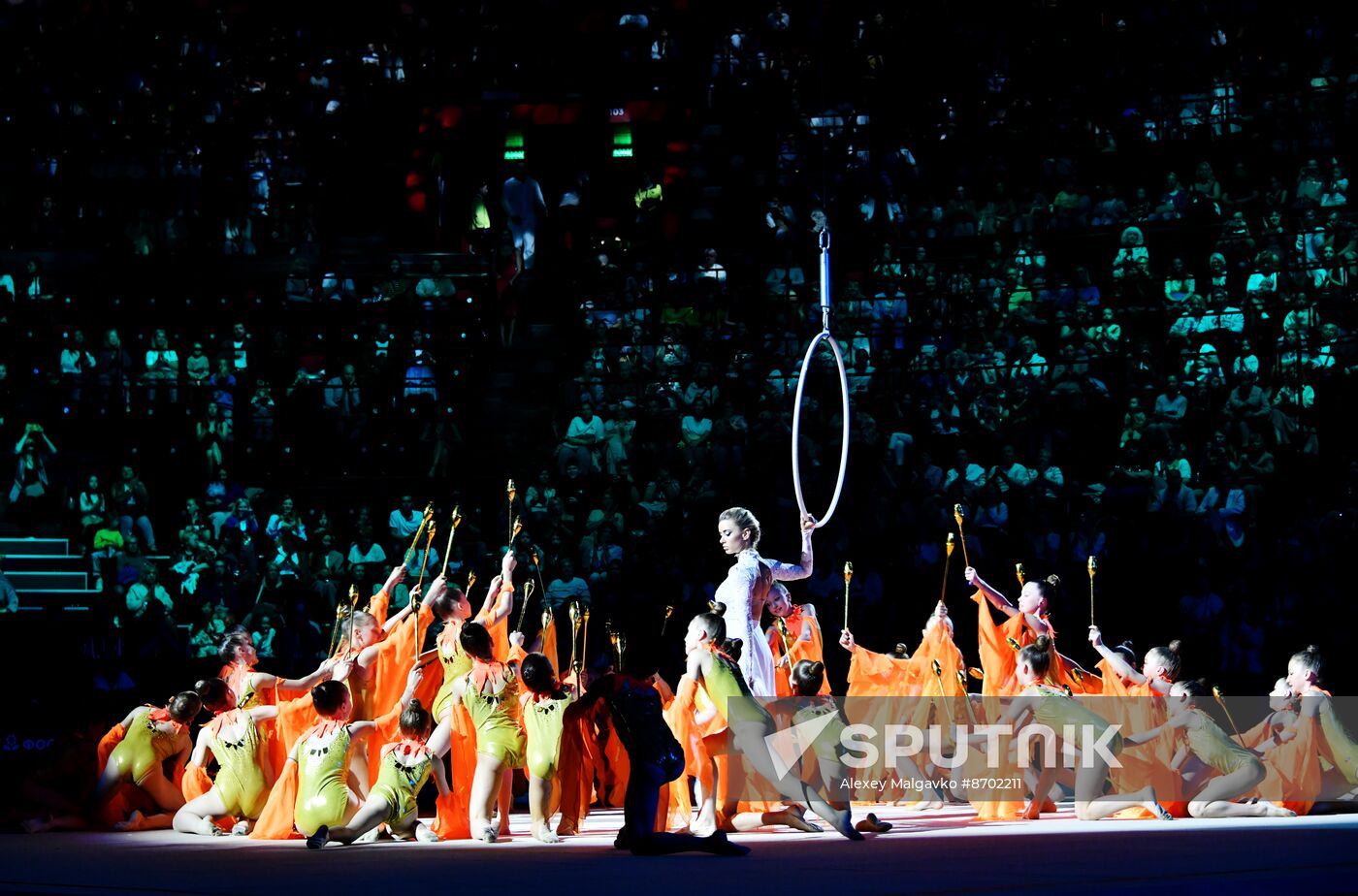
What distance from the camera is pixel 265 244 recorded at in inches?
703

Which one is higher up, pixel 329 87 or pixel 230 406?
pixel 329 87

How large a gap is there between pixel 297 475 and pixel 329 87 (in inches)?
202

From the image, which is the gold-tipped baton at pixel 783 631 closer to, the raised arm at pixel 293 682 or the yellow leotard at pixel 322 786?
the raised arm at pixel 293 682


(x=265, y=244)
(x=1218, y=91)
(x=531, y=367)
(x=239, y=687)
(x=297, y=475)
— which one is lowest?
(x=239, y=687)

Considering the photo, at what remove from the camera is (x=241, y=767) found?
28.7 feet

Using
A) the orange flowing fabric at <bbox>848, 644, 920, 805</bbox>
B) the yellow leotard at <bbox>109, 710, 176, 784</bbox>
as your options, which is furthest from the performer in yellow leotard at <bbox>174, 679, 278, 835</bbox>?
the orange flowing fabric at <bbox>848, 644, 920, 805</bbox>

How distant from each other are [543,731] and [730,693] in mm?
1046

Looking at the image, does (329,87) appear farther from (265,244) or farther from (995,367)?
(995,367)

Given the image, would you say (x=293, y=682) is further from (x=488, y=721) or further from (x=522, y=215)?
(x=522, y=215)

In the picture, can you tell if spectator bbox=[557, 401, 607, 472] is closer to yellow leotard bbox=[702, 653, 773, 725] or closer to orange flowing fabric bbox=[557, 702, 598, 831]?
orange flowing fabric bbox=[557, 702, 598, 831]

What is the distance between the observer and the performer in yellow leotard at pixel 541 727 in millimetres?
8180

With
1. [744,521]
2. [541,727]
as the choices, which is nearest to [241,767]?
[541,727]

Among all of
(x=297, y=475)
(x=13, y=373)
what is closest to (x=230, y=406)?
(x=297, y=475)

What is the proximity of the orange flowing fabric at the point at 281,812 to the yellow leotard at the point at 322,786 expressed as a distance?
351 millimetres
